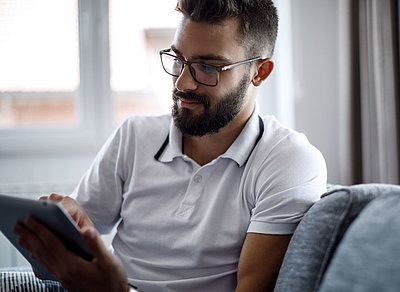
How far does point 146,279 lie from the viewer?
1.19 metres

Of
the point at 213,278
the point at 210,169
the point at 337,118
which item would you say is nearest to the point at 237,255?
the point at 213,278

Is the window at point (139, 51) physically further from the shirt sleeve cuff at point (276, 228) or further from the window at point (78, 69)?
the shirt sleeve cuff at point (276, 228)

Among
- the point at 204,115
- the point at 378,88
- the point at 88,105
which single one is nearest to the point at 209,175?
the point at 204,115

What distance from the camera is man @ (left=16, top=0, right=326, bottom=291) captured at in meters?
1.09

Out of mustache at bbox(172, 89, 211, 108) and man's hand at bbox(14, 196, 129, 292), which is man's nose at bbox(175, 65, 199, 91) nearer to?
mustache at bbox(172, 89, 211, 108)

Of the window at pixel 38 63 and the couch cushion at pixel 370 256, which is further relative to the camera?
the window at pixel 38 63

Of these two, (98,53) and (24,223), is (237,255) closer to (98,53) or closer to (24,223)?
(24,223)

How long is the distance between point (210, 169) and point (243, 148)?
112 mm

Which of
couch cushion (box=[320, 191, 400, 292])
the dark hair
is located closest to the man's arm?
couch cushion (box=[320, 191, 400, 292])

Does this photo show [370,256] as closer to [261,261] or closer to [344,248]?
[344,248]

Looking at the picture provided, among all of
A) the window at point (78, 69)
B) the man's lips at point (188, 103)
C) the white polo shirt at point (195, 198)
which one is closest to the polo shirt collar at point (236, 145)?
the white polo shirt at point (195, 198)

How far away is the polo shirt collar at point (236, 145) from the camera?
1208 mm

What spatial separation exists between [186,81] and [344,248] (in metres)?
0.71

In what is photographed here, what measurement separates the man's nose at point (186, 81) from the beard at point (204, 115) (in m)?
0.02
